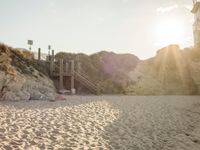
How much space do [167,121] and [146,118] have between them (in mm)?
1056

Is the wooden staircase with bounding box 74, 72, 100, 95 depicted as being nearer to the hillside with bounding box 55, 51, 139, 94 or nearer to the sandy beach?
the hillside with bounding box 55, 51, 139, 94

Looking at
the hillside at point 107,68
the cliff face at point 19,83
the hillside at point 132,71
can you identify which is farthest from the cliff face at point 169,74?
the cliff face at point 19,83

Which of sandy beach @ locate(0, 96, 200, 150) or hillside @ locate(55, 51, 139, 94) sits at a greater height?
hillside @ locate(55, 51, 139, 94)

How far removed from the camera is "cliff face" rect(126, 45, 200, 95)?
35213mm

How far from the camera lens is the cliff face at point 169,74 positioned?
35.2 metres

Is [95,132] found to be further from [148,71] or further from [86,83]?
[148,71]

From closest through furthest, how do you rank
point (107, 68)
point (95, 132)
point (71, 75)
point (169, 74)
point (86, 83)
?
1. point (95, 132)
2. point (71, 75)
3. point (86, 83)
4. point (107, 68)
5. point (169, 74)

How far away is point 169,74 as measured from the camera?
125 feet

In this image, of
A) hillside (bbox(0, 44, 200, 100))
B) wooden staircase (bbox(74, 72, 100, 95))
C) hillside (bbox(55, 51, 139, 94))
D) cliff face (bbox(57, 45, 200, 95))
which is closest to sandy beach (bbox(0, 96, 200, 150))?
hillside (bbox(0, 44, 200, 100))

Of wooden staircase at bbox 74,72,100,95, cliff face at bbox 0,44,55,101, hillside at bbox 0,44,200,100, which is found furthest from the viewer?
wooden staircase at bbox 74,72,100,95

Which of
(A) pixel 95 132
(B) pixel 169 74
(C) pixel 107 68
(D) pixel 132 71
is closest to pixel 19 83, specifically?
(A) pixel 95 132

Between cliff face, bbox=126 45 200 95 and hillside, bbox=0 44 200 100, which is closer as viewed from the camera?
hillside, bbox=0 44 200 100

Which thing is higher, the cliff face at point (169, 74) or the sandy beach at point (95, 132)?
the cliff face at point (169, 74)

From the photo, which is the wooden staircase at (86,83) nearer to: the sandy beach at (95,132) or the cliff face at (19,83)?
the cliff face at (19,83)
